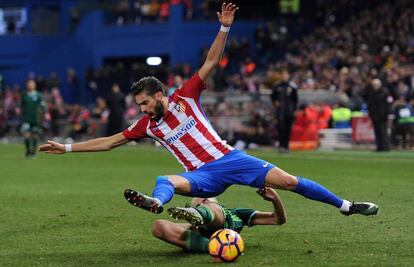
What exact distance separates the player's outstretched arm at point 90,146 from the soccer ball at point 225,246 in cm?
159

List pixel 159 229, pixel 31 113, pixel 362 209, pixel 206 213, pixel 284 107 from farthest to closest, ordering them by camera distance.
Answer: pixel 284 107
pixel 31 113
pixel 362 209
pixel 159 229
pixel 206 213

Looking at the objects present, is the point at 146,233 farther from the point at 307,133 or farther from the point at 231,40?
the point at 231,40

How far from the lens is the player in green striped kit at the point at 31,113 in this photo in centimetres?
2683

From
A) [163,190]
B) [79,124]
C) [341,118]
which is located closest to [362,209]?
[163,190]

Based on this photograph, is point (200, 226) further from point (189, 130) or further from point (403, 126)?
point (403, 126)

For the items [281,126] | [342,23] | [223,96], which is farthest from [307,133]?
[342,23]

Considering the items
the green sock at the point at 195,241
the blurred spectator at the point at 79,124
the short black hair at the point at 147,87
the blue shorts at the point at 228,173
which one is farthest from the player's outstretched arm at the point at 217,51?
the blurred spectator at the point at 79,124

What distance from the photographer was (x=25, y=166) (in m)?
23.8

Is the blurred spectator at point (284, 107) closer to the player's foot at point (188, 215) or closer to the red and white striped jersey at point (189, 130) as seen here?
the red and white striped jersey at point (189, 130)

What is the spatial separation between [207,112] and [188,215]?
2480 cm

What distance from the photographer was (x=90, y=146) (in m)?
10.3

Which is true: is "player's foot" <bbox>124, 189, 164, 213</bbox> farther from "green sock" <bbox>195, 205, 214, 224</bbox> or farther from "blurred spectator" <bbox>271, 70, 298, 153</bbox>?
"blurred spectator" <bbox>271, 70, 298, 153</bbox>

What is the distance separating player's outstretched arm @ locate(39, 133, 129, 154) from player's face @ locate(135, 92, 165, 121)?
60 cm

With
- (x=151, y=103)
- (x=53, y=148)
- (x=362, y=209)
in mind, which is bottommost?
(x=362, y=209)
